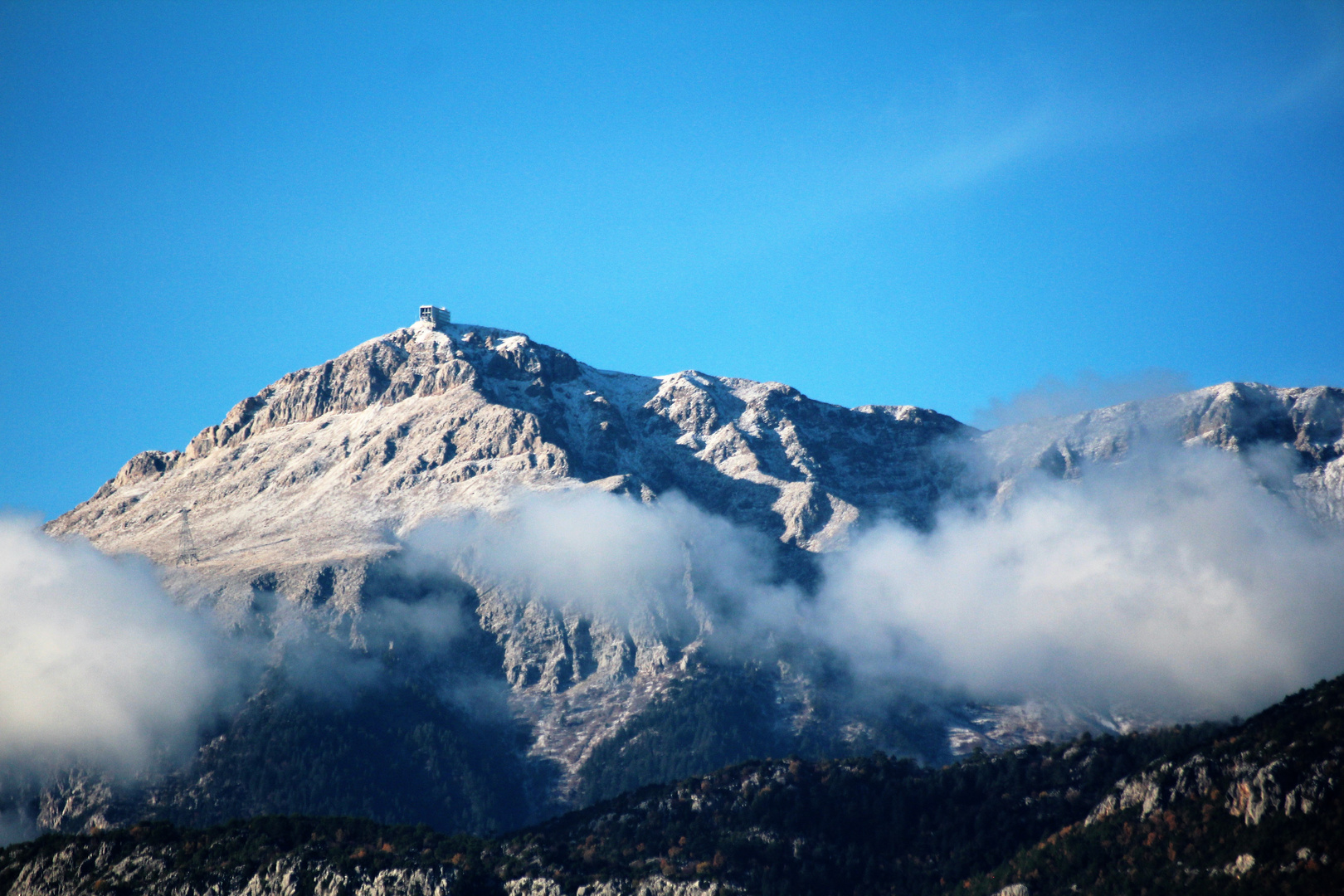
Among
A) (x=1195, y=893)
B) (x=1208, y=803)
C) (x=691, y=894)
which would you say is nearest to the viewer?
(x=1195, y=893)

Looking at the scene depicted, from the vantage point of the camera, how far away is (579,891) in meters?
200

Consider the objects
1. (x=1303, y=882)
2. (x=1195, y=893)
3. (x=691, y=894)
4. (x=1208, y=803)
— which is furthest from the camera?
(x=691, y=894)

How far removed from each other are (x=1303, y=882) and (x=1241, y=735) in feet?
116

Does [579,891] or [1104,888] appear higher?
[579,891]

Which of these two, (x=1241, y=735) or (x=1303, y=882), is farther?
(x=1241, y=735)

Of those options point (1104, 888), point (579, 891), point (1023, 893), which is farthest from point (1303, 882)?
point (579, 891)

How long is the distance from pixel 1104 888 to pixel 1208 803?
17796mm

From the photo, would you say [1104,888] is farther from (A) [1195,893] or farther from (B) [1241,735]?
(B) [1241,735]

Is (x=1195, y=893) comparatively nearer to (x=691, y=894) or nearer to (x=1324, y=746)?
(x=1324, y=746)

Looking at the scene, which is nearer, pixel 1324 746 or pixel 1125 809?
pixel 1324 746

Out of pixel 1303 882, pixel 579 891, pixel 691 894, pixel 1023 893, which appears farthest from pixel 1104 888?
pixel 579 891

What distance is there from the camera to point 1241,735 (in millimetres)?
196250

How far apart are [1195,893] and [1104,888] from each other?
13.0m

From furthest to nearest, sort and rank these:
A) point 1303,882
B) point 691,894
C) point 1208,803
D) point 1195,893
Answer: point 691,894 → point 1208,803 → point 1195,893 → point 1303,882
